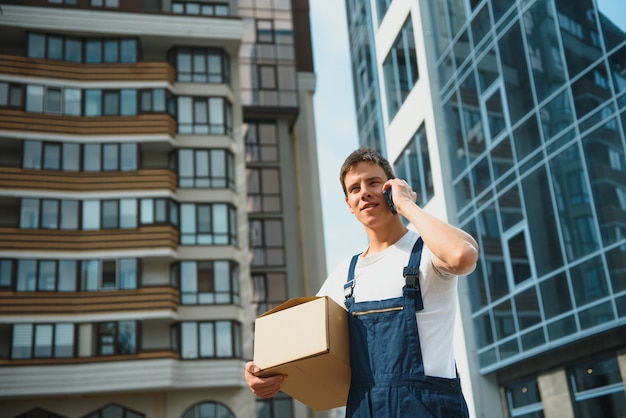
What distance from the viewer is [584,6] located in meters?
14.2

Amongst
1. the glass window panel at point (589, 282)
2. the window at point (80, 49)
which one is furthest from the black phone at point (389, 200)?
the window at point (80, 49)

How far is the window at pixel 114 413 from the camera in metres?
34.2

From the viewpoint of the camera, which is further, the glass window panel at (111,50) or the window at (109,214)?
the glass window panel at (111,50)

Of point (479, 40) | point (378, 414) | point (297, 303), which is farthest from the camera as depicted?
point (479, 40)

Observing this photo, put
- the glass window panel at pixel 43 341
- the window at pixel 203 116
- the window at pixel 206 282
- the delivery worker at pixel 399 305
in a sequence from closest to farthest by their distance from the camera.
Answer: the delivery worker at pixel 399 305 < the glass window panel at pixel 43 341 < the window at pixel 206 282 < the window at pixel 203 116

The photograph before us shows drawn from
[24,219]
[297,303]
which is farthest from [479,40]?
[24,219]

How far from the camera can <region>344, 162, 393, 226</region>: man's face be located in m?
3.42

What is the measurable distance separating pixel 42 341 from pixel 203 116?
12993mm

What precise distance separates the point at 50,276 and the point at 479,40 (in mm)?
23475

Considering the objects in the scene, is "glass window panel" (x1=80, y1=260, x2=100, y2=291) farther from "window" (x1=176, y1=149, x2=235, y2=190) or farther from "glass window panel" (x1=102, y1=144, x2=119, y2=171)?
"window" (x1=176, y1=149, x2=235, y2=190)

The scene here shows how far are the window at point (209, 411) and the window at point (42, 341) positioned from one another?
18.7ft

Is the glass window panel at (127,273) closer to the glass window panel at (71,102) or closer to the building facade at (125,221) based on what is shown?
the building facade at (125,221)

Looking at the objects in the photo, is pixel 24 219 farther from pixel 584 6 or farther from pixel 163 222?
pixel 584 6

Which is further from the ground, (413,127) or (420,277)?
(413,127)
